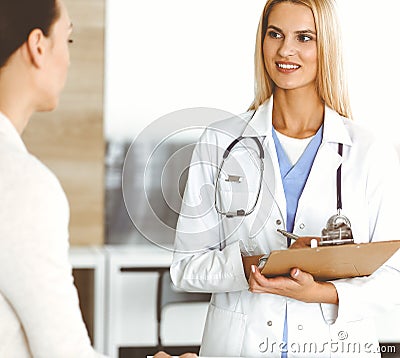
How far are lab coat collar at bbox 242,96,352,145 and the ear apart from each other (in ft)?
2.58

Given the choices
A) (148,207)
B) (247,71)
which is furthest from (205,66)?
(148,207)

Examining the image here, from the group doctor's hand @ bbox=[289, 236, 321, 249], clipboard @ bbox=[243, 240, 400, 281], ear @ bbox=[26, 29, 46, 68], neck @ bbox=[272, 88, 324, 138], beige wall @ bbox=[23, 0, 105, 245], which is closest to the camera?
ear @ bbox=[26, 29, 46, 68]

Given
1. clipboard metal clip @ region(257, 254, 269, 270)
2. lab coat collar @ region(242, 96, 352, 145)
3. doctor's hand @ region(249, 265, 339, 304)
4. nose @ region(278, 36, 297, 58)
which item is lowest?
doctor's hand @ region(249, 265, 339, 304)

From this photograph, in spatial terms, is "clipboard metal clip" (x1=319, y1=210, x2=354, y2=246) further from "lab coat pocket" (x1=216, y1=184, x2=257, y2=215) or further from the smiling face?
the smiling face

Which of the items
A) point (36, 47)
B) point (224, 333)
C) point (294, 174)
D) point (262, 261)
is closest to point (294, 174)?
point (294, 174)

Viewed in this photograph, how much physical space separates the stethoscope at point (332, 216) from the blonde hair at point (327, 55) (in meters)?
0.12

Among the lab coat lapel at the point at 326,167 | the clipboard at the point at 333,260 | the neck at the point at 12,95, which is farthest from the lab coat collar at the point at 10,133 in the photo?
the lab coat lapel at the point at 326,167

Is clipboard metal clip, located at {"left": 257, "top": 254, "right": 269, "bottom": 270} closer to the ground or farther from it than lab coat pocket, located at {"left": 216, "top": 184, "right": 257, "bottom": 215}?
closer to the ground

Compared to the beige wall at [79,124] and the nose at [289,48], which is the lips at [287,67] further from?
the beige wall at [79,124]

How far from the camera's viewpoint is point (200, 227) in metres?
1.83

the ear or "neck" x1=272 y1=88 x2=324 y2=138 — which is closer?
the ear

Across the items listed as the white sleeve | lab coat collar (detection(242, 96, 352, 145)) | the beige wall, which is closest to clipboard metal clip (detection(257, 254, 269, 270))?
lab coat collar (detection(242, 96, 352, 145))

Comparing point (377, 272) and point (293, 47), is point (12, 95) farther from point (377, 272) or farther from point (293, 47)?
point (377, 272)

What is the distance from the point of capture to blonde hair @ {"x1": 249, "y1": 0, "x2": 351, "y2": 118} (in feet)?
5.95
